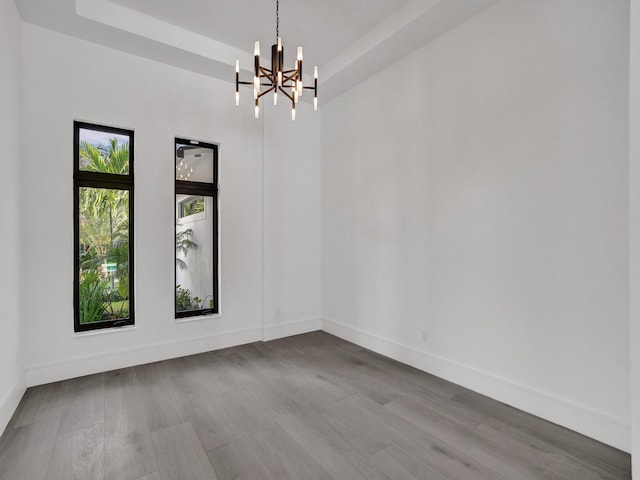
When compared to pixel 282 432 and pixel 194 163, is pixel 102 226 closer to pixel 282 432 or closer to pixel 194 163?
pixel 194 163

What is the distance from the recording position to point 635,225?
65.8 inches

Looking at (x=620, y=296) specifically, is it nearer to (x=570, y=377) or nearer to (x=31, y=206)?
(x=570, y=377)

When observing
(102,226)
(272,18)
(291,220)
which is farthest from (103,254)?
(272,18)

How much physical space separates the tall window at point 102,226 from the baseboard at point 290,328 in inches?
62.6

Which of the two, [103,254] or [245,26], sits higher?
[245,26]

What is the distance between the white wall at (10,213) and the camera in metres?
2.33

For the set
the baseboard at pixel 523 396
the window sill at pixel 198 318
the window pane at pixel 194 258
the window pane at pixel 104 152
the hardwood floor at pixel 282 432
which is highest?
the window pane at pixel 104 152

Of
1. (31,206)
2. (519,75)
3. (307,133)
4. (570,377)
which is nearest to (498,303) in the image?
(570,377)

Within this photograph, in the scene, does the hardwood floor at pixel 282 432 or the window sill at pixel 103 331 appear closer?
the hardwood floor at pixel 282 432

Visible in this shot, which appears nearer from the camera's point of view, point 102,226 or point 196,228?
point 102,226

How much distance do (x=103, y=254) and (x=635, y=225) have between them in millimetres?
4191

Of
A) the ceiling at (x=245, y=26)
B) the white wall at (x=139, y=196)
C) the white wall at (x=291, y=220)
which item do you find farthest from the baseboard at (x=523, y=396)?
the ceiling at (x=245, y=26)

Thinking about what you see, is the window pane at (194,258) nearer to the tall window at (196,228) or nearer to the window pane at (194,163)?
the tall window at (196,228)

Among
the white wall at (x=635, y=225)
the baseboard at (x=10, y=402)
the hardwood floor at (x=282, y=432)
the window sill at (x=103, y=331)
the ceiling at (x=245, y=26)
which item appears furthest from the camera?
the window sill at (x=103, y=331)
